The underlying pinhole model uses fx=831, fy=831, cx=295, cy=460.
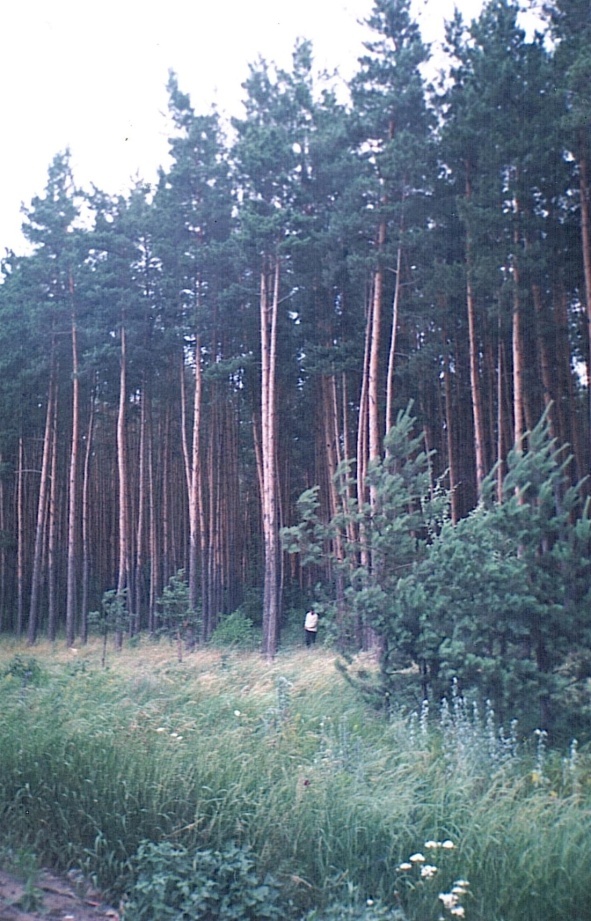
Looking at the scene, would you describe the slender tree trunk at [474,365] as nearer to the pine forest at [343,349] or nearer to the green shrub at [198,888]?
the pine forest at [343,349]

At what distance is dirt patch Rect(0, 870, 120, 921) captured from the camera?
4.98m

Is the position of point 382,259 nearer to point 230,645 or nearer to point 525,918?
point 230,645

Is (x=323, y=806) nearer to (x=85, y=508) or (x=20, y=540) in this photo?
(x=85, y=508)

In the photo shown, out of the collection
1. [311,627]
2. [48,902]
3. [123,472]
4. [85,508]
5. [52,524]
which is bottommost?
[48,902]

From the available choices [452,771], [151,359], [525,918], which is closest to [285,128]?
[151,359]

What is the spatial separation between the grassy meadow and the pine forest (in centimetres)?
142

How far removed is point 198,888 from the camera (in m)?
5.14

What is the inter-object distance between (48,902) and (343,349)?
1812 centimetres

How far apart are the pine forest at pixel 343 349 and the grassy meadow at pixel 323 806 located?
1419 millimetres

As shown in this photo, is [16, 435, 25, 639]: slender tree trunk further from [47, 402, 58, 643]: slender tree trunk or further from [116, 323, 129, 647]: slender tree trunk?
[116, 323, 129, 647]: slender tree trunk

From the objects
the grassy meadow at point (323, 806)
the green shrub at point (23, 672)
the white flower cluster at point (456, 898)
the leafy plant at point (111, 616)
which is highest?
the leafy plant at point (111, 616)

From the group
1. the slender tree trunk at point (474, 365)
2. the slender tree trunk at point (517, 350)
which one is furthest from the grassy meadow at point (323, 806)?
the slender tree trunk at point (474, 365)

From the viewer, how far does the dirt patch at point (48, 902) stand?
16.4 ft

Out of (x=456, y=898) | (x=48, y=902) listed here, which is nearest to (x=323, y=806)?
(x=456, y=898)
